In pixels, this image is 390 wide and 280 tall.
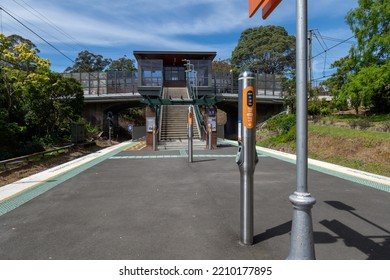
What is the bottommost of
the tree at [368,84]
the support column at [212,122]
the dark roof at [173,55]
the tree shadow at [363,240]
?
the tree shadow at [363,240]

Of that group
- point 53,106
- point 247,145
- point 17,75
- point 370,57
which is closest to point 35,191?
point 247,145

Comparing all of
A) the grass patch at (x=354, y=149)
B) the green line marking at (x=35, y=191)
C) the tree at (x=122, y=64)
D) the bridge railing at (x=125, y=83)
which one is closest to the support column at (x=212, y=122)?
the grass patch at (x=354, y=149)

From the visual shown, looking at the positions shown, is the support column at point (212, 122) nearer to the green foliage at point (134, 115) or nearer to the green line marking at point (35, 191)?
the green line marking at point (35, 191)

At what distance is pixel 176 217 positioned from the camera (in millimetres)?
4801

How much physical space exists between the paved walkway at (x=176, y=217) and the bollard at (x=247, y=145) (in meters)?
0.29

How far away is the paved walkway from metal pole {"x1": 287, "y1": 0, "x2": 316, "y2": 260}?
51 cm

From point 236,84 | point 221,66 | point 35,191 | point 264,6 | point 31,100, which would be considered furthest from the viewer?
point 221,66

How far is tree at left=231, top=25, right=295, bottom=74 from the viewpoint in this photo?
68188mm

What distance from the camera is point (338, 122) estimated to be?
715 inches

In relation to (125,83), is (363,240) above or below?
below

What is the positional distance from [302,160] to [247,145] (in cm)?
87

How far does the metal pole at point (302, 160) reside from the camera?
2951 mm

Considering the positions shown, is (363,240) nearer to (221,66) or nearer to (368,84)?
(368,84)

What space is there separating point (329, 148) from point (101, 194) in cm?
1121
